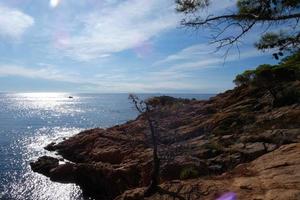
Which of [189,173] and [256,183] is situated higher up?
[256,183]

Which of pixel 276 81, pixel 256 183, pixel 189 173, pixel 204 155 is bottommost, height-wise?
pixel 189 173

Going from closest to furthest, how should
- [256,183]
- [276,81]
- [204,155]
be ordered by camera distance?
[256,183]
[204,155]
[276,81]

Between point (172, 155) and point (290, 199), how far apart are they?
9.51 meters

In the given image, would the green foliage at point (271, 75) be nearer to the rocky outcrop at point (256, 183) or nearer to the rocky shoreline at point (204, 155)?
the rocky shoreline at point (204, 155)

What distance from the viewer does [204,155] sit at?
23.2 meters

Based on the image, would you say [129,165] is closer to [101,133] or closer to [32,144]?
[101,133]

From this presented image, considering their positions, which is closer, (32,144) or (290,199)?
(290,199)

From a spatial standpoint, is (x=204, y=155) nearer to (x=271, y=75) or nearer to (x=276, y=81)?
(x=276, y=81)

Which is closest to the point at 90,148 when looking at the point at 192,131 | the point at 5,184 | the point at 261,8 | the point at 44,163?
the point at 44,163

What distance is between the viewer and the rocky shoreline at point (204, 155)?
13.4 m

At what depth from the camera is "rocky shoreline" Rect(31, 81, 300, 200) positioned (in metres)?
13.4

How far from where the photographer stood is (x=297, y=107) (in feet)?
100

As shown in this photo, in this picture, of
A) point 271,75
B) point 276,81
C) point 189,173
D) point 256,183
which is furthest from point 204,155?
point 271,75

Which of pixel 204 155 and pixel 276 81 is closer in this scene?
pixel 204 155
